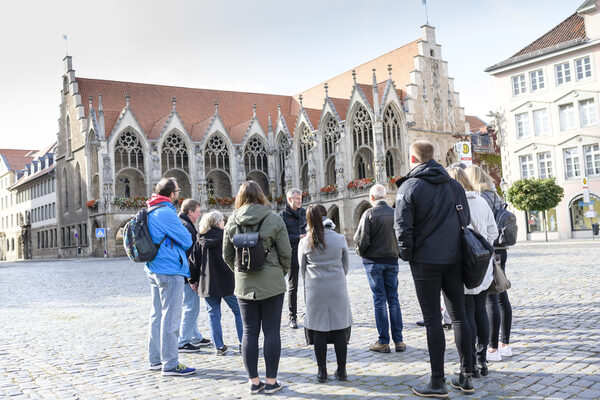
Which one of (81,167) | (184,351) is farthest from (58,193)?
(184,351)

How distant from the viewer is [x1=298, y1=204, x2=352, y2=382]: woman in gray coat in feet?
16.6

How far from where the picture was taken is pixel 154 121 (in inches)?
1797

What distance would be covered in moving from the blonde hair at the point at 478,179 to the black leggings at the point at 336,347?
1.92m

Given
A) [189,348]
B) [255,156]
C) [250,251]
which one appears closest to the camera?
[250,251]

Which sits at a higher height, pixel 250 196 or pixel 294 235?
pixel 250 196

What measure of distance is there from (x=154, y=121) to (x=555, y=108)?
29906 millimetres

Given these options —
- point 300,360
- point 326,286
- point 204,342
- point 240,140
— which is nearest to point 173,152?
point 240,140

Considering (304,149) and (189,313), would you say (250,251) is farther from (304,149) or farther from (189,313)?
(304,149)

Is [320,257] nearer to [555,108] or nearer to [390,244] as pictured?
[390,244]

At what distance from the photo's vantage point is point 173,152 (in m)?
43.8

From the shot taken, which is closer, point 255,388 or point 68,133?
point 255,388

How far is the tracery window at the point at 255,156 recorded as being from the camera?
46.9 m

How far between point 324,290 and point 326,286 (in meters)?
0.04

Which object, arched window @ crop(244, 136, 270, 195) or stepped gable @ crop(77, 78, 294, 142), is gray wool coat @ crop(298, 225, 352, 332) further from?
arched window @ crop(244, 136, 270, 195)
